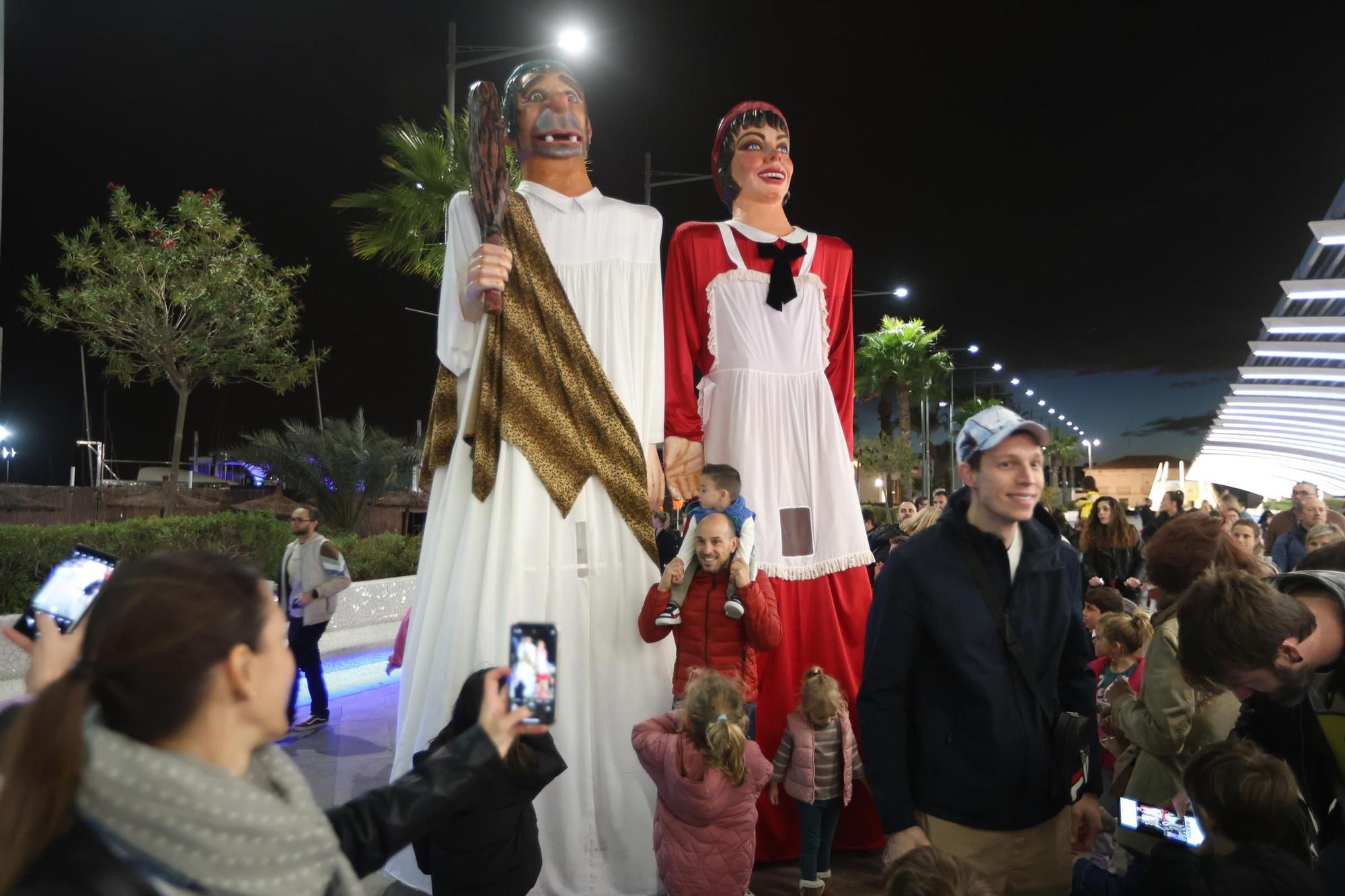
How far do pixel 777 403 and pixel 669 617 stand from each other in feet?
4.06

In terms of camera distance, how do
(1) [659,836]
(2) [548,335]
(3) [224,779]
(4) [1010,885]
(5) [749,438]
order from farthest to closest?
(5) [749,438], (2) [548,335], (1) [659,836], (4) [1010,885], (3) [224,779]

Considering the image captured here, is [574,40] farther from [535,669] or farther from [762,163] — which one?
[535,669]

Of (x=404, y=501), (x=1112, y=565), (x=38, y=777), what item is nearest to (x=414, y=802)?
(x=38, y=777)

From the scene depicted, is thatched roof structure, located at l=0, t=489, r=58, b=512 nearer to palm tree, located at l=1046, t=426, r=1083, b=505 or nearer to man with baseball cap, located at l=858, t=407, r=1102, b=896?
man with baseball cap, located at l=858, t=407, r=1102, b=896

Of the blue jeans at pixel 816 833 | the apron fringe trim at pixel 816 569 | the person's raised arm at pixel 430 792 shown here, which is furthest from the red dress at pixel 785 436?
the person's raised arm at pixel 430 792

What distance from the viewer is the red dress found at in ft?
14.4

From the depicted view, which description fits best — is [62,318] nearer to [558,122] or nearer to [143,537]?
[143,537]

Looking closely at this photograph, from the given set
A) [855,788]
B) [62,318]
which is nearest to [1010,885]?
[855,788]

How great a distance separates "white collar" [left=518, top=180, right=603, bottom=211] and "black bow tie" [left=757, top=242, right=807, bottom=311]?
87cm

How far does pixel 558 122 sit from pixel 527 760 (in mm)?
2748

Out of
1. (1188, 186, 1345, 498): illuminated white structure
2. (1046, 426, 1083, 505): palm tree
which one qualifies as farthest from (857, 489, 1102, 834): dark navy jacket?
(1046, 426, 1083, 505): palm tree

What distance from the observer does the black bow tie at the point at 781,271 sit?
15.1 ft

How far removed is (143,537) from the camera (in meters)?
9.80

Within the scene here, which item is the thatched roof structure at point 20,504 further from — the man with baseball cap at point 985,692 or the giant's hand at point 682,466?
the man with baseball cap at point 985,692
